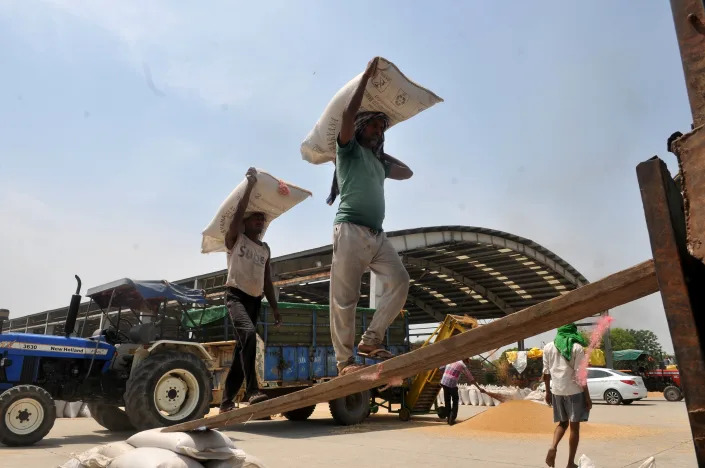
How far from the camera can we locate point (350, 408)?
35.2ft

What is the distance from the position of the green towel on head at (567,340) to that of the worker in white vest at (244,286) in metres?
3.22

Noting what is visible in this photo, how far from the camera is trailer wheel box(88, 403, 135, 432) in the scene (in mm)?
9328

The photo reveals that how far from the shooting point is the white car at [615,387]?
59.4 ft

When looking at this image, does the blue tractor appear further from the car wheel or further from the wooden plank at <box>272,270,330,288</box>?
the car wheel

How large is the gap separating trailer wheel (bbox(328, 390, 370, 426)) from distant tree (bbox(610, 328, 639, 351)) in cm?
8030

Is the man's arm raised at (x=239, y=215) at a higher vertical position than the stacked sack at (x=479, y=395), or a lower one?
higher

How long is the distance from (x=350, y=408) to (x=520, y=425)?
10.8ft

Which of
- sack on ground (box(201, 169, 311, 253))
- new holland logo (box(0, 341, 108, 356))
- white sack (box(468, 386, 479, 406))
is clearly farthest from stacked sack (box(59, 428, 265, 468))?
white sack (box(468, 386, 479, 406))

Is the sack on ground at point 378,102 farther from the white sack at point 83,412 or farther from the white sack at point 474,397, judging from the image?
the white sack at point 474,397

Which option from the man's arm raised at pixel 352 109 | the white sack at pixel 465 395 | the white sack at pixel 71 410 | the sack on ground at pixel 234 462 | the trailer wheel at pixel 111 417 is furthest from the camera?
the white sack at pixel 465 395

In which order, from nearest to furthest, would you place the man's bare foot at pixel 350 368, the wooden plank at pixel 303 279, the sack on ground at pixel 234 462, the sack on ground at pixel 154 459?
1. the man's bare foot at pixel 350 368
2. the sack on ground at pixel 154 459
3. the sack on ground at pixel 234 462
4. the wooden plank at pixel 303 279

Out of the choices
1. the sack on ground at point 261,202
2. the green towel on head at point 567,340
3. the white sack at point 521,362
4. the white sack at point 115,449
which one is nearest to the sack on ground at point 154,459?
the white sack at point 115,449

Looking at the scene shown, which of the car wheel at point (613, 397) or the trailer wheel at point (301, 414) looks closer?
the trailer wheel at point (301, 414)

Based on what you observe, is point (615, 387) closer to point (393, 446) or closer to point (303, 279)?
point (303, 279)
